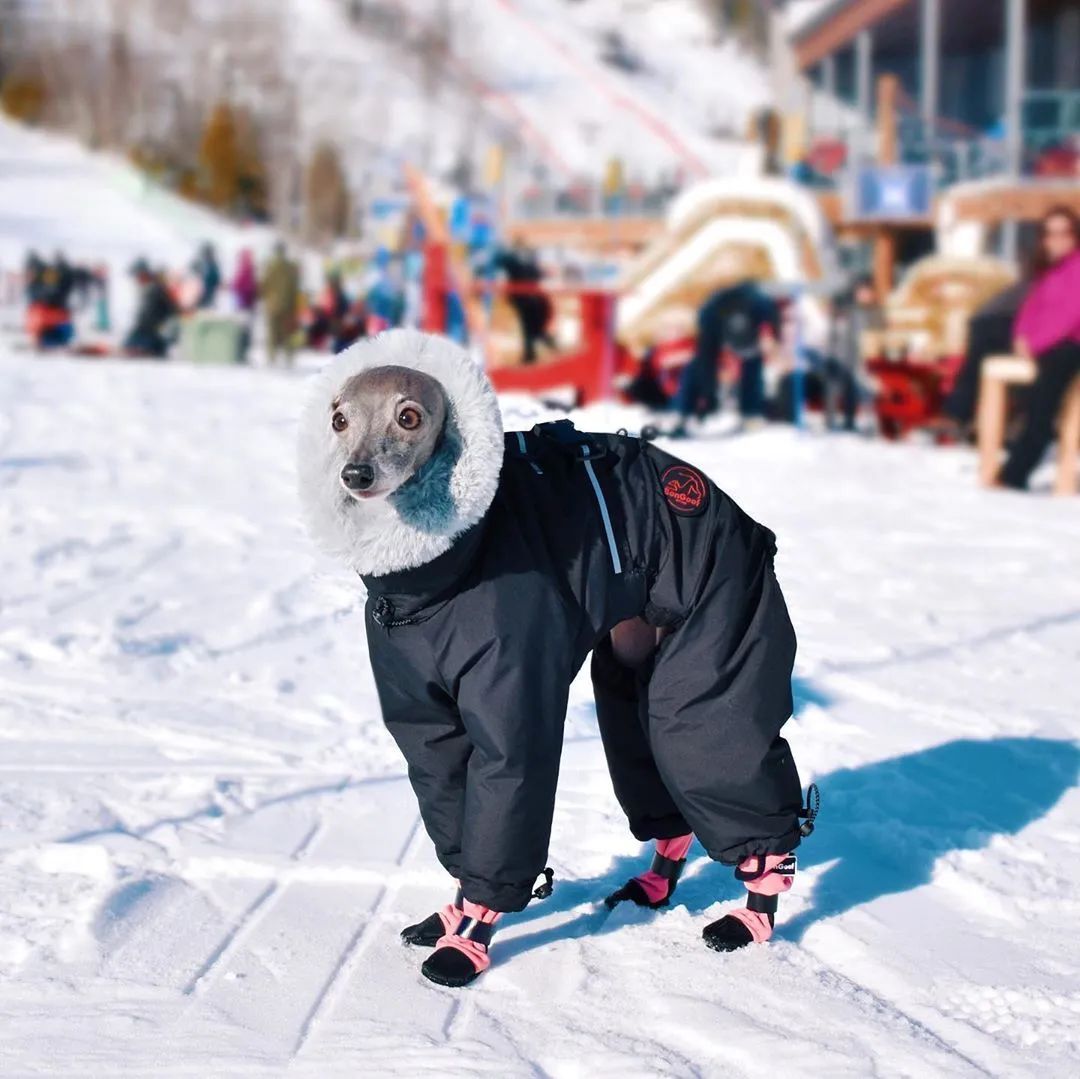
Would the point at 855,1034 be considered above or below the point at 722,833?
below

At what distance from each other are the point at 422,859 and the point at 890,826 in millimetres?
1039

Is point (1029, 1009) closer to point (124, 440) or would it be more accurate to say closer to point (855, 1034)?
point (855, 1034)

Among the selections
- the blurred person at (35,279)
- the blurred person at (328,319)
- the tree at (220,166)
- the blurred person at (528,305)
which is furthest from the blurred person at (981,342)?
the tree at (220,166)

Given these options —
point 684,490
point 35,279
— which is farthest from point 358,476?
point 35,279

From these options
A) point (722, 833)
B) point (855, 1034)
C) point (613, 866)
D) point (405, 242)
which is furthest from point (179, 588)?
point (405, 242)

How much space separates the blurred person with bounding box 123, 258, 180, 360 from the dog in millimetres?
16372

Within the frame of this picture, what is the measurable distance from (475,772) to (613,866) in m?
0.81

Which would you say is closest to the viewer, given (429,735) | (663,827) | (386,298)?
(429,735)

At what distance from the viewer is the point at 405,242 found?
2130 centimetres

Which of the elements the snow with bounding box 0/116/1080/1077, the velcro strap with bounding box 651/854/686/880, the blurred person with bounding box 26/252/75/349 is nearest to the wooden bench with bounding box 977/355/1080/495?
the snow with bounding box 0/116/1080/1077

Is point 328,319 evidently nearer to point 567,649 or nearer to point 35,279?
point 35,279

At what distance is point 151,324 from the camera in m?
18.5

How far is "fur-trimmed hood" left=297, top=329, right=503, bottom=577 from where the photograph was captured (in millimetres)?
2352

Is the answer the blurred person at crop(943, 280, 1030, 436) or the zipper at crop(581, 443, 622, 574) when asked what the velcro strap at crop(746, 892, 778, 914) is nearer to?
the zipper at crop(581, 443, 622, 574)
